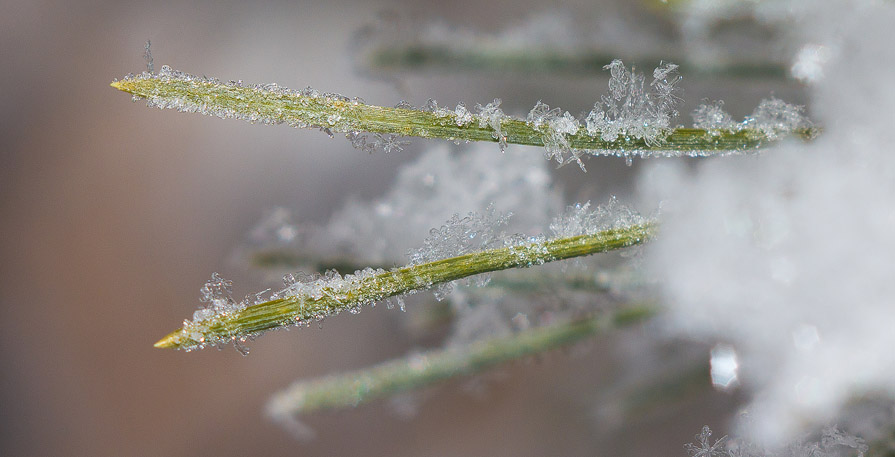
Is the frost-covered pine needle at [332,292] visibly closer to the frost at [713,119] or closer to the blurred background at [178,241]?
the frost at [713,119]

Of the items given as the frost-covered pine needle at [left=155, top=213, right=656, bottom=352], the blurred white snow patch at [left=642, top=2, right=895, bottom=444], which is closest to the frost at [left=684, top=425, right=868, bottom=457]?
the blurred white snow patch at [left=642, top=2, right=895, bottom=444]

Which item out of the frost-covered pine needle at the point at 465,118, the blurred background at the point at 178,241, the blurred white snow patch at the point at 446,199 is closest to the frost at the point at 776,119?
the frost-covered pine needle at the point at 465,118

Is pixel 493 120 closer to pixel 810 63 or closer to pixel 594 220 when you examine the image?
pixel 594 220

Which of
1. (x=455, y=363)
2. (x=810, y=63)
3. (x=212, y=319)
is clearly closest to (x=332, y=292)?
(x=212, y=319)

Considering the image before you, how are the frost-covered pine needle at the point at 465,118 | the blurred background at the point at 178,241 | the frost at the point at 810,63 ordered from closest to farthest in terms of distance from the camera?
the frost-covered pine needle at the point at 465,118
the frost at the point at 810,63
the blurred background at the point at 178,241

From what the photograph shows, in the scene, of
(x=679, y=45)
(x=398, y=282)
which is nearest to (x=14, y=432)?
(x=398, y=282)

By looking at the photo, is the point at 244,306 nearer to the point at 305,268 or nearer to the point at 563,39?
the point at 305,268

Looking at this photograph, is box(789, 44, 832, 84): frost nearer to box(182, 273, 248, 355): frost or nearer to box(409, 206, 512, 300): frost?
box(409, 206, 512, 300): frost
